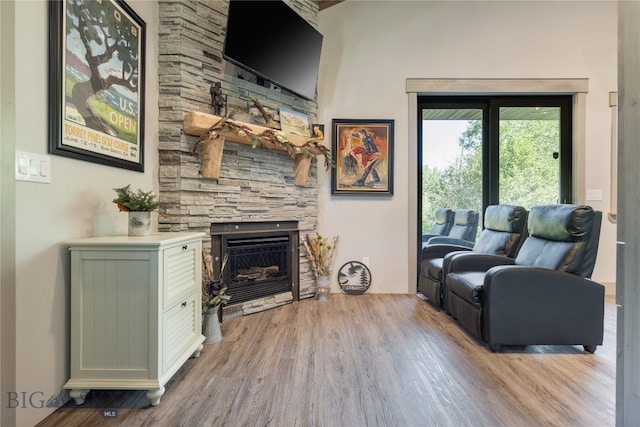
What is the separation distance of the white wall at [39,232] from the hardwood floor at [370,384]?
23 cm

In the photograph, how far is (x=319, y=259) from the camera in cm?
315

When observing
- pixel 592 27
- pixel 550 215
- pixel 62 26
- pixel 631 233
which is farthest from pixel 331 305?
pixel 592 27

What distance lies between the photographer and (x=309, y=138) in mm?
2943

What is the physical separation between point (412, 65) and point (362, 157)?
1.23 metres

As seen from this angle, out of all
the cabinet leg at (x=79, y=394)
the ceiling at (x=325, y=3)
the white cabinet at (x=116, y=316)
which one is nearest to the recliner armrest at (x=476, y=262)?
the white cabinet at (x=116, y=316)

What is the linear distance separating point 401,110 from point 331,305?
7.67 ft

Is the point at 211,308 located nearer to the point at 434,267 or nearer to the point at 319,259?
the point at 319,259

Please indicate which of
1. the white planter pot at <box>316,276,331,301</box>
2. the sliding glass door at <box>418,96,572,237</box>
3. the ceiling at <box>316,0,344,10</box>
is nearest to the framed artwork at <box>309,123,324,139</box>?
the sliding glass door at <box>418,96,572,237</box>

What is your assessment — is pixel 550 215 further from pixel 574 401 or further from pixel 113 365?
pixel 113 365

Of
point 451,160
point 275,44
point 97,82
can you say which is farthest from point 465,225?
point 97,82

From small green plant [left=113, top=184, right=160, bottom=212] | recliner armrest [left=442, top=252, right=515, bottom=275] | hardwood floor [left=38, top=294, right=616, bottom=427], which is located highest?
small green plant [left=113, top=184, right=160, bottom=212]

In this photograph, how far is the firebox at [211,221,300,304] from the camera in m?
2.52

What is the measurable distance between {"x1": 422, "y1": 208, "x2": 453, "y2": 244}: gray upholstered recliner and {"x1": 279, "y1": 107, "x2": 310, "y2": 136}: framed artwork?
1.88 m

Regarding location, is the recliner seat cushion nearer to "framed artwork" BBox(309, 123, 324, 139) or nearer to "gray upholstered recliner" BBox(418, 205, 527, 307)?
"gray upholstered recliner" BBox(418, 205, 527, 307)
